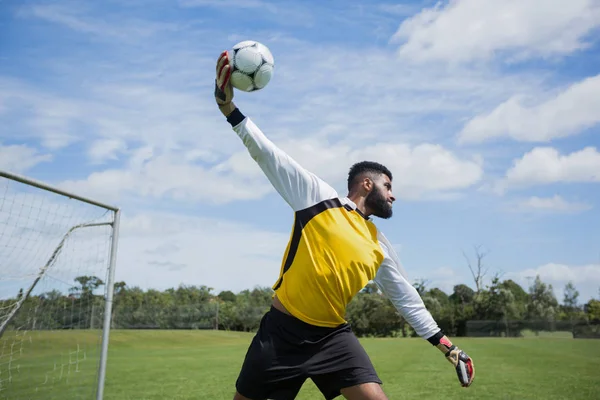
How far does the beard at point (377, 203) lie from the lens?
13.4 feet

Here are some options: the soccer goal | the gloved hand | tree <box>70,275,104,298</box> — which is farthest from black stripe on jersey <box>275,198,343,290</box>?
tree <box>70,275,104,298</box>

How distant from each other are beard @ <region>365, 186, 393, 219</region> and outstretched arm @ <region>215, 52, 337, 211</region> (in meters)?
0.36

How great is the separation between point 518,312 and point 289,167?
5832cm

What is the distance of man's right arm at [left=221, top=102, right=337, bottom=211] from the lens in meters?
3.63

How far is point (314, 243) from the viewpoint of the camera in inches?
146

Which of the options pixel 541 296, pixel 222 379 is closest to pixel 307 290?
pixel 222 379

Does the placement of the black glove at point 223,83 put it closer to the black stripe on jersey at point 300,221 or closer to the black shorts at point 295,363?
the black stripe on jersey at point 300,221

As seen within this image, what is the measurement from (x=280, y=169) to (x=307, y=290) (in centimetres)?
86

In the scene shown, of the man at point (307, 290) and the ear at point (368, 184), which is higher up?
the ear at point (368, 184)

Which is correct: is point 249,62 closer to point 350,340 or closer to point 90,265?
point 350,340

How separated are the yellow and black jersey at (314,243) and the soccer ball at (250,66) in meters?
0.32

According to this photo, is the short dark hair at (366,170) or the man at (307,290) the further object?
the short dark hair at (366,170)

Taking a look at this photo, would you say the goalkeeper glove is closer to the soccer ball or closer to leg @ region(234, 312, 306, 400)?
leg @ region(234, 312, 306, 400)

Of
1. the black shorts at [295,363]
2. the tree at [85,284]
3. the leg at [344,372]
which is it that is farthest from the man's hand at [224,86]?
the tree at [85,284]
